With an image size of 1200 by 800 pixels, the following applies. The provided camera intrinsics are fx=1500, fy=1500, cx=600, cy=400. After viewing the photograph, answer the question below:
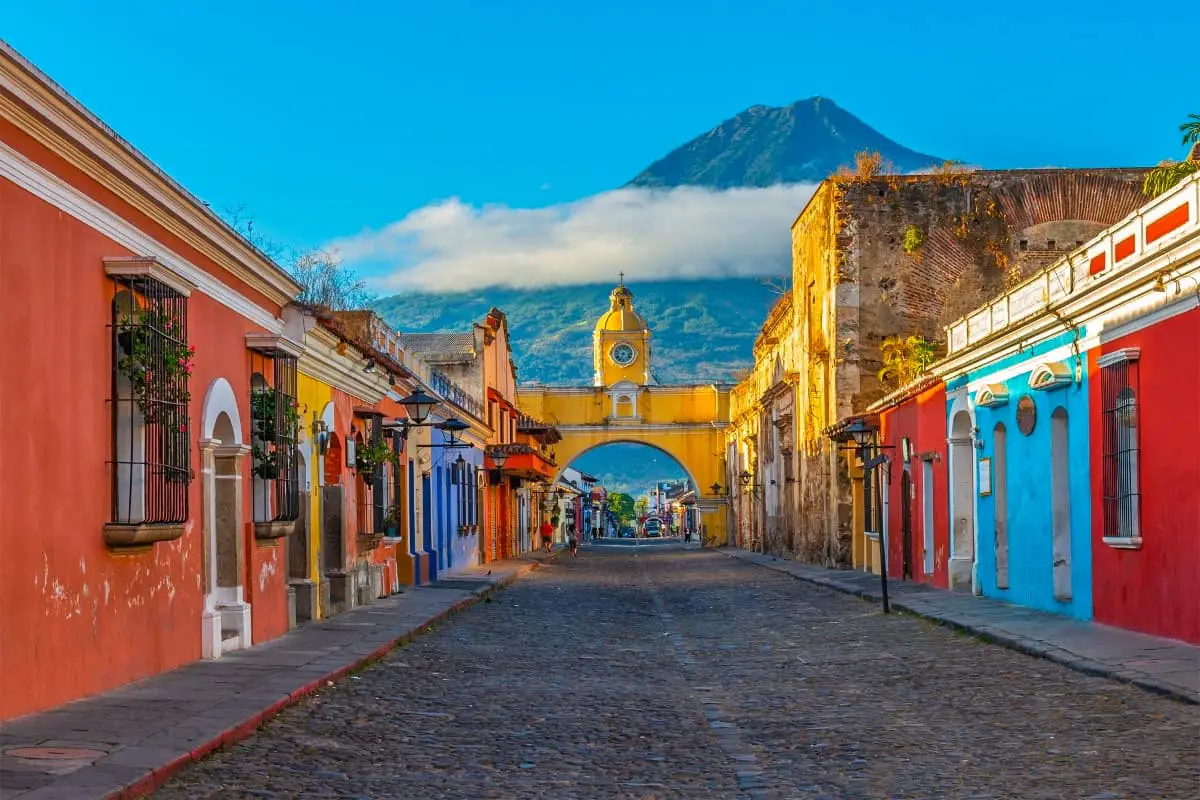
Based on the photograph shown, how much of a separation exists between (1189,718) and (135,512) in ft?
22.0

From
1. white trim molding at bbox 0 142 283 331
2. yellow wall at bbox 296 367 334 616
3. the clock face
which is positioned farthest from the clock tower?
white trim molding at bbox 0 142 283 331

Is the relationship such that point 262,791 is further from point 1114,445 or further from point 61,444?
point 1114,445

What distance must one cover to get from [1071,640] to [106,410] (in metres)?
8.04

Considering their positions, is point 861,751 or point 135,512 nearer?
point 861,751

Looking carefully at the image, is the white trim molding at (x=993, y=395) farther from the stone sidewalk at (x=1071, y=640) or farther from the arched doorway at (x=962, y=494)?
the stone sidewalk at (x=1071, y=640)

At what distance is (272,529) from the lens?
46.3ft

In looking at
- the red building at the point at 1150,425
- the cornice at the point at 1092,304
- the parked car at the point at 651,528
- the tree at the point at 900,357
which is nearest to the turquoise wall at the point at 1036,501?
the cornice at the point at 1092,304

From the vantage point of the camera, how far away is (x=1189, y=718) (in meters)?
8.20

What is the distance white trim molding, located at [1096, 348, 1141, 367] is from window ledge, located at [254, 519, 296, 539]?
791 cm

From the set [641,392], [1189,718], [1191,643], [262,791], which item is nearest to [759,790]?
[262,791]

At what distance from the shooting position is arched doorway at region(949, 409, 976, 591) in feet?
68.0

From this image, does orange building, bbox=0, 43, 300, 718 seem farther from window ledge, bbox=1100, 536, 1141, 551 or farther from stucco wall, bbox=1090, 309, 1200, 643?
window ledge, bbox=1100, 536, 1141, 551

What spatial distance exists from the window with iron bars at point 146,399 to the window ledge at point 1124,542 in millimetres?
8188

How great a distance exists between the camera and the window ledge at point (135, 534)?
9539 mm
